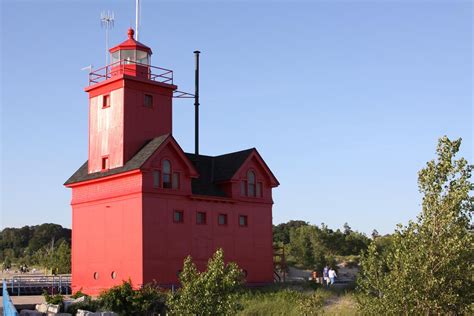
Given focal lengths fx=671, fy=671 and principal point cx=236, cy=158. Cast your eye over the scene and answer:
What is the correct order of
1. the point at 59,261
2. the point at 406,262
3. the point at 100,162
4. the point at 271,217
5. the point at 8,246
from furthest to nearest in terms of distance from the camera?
the point at 8,246
the point at 59,261
the point at 271,217
the point at 100,162
the point at 406,262

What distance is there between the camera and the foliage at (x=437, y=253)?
13.8 metres

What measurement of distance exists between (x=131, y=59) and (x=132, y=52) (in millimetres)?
402

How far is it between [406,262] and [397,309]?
1125 mm

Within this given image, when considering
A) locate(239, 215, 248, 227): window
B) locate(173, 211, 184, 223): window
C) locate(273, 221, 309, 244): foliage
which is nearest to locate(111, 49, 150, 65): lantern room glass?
locate(173, 211, 184, 223): window

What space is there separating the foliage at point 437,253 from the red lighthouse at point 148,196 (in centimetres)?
2050

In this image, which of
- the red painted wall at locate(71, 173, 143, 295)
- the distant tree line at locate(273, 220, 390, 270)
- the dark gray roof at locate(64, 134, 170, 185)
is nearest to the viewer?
the red painted wall at locate(71, 173, 143, 295)

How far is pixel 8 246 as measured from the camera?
132m

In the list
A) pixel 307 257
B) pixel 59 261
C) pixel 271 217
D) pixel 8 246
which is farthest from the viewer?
pixel 8 246

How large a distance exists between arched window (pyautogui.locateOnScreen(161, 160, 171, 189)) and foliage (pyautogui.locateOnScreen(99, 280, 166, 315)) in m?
6.90

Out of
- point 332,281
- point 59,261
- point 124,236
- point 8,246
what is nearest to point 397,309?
point 124,236

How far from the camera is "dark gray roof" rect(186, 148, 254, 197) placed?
3794 cm

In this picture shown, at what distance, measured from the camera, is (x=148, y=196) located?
33688 millimetres

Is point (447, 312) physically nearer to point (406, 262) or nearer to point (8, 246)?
point (406, 262)

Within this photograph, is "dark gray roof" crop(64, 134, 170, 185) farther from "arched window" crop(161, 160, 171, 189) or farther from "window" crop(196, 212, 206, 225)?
"window" crop(196, 212, 206, 225)
